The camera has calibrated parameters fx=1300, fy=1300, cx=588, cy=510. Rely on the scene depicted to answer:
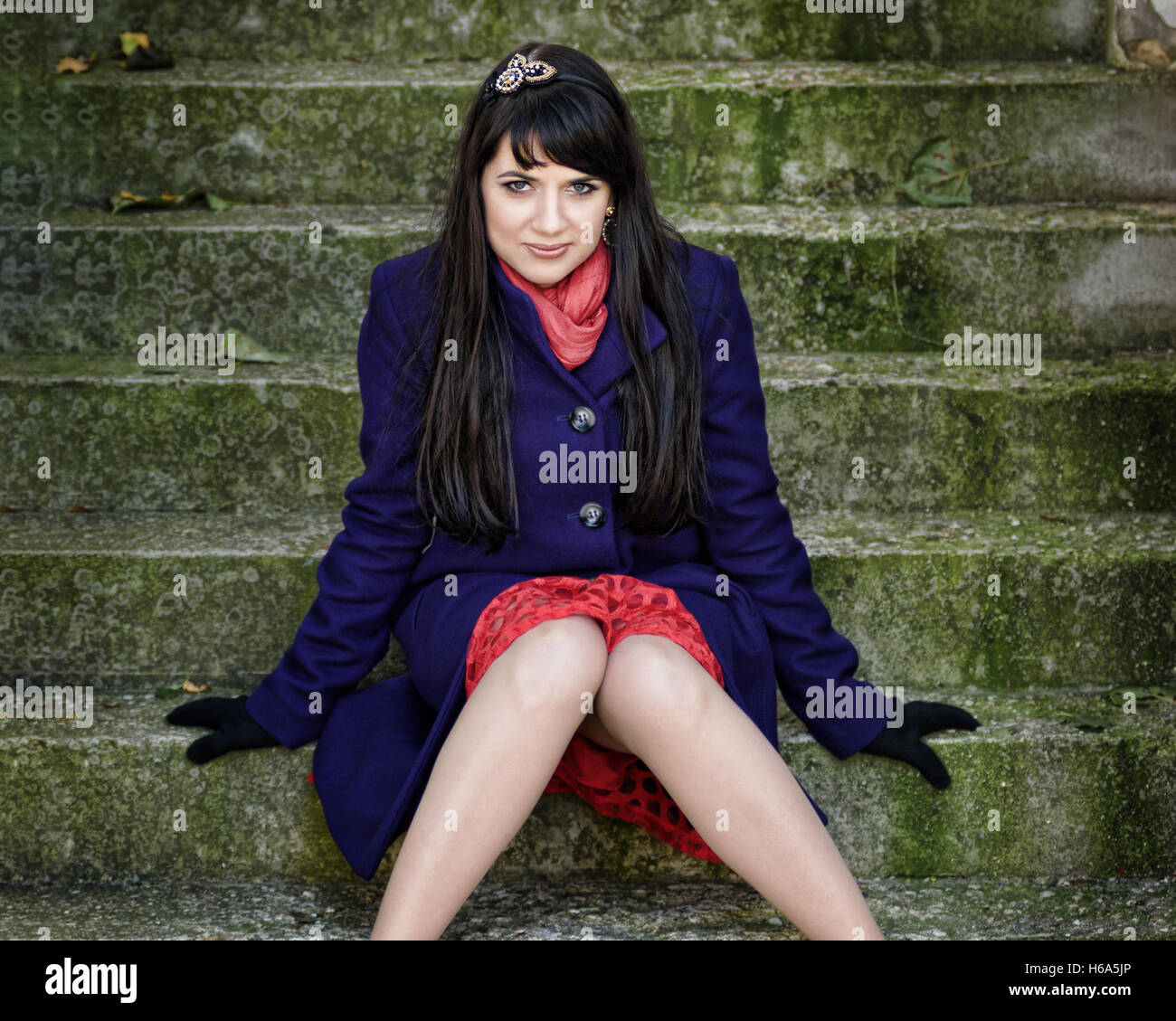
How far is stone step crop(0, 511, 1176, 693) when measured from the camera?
2.37 meters

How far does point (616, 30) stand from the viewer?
312cm

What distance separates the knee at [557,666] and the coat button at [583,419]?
362 mm

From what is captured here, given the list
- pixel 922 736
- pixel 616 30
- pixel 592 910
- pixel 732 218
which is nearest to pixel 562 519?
pixel 592 910

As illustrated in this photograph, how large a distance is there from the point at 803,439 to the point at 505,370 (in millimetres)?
797

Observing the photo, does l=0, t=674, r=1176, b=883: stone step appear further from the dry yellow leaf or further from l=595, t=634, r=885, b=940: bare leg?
the dry yellow leaf

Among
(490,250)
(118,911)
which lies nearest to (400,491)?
(490,250)

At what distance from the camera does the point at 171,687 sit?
2402 millimetres

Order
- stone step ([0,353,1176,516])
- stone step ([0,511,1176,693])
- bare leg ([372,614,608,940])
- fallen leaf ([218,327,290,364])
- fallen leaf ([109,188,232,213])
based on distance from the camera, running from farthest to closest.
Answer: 1. fallen leaf ([109,188,232,213])
2. fallen leaf ([218,327,290,364])
3. stone step ([0,353,1176,516])
4. stone step ([0,511,1176,693])
5. bare leg ([372,614,608,940])

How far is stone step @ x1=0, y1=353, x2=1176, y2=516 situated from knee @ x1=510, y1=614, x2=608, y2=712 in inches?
36.6

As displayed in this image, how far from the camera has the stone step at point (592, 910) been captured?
203 cm

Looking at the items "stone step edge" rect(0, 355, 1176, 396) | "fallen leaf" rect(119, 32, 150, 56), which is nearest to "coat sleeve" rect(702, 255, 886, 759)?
"stone step edge" rect(0, 355, 1176, 396)

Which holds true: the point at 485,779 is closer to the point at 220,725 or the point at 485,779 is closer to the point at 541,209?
the point at 220,725

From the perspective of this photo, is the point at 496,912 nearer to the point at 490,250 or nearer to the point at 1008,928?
the point at 1008,928

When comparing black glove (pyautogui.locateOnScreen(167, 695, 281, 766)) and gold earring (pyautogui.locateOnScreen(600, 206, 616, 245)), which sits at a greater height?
gold earring (pyautogui.locateOnScreen(600, 206, 616, 245))
